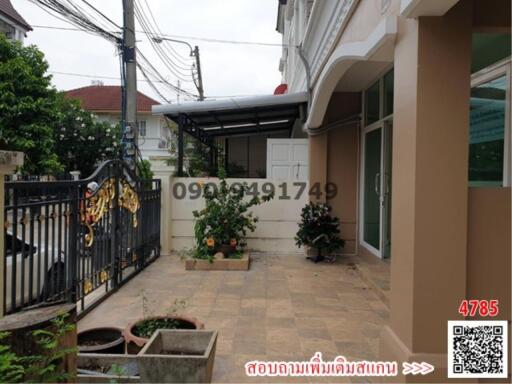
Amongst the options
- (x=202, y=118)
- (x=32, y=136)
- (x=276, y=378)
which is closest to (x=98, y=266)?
(x=276, y=378)

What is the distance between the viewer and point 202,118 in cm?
819

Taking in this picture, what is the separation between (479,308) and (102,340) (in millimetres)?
2653

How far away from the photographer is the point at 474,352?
2.38 m

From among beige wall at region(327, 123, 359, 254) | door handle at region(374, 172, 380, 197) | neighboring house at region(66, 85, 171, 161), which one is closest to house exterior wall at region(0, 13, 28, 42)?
neighboring house at region(66, 85, 171, 161)

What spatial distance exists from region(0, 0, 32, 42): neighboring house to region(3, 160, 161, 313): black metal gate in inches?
683

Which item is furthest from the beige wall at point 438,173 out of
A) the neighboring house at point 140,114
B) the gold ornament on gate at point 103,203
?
the neighboring house at point 140,114

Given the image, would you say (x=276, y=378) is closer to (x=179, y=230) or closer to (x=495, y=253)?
(x=495, y=253)

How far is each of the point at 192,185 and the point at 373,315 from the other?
393 centimetres

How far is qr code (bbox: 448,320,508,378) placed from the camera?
237 centimetres

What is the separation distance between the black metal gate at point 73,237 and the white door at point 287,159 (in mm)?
2349

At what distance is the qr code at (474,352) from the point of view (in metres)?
2.37

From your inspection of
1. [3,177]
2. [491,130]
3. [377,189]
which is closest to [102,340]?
[3,177]

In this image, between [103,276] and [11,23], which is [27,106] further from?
[103,276]

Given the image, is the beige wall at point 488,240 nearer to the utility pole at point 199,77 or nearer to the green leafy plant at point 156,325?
the green leafy plant at point 156,325
